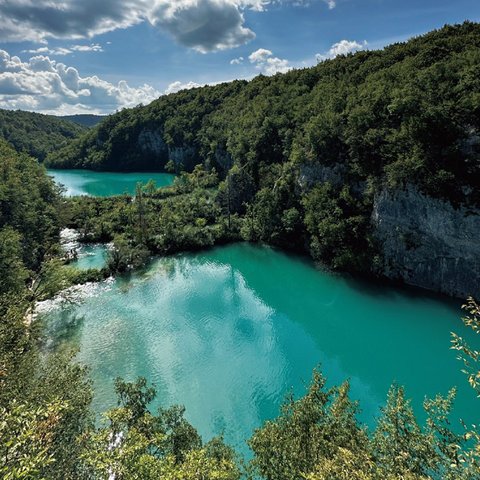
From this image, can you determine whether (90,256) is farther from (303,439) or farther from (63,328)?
(303,439)

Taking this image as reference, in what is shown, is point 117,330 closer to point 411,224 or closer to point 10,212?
point 10,212

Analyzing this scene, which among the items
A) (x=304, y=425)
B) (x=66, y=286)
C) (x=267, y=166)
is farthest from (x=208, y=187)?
(x=304, y=425)

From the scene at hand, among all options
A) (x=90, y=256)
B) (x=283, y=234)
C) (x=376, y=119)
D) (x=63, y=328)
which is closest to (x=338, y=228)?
(x=283, y=234)

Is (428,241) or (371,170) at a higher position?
(371,170)

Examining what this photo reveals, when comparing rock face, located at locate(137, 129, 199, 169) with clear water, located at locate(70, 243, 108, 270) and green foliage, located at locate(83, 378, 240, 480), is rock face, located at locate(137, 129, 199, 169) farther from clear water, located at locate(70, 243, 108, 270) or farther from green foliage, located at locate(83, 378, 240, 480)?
green foliage, located at locate(83, 378, 240, 480)

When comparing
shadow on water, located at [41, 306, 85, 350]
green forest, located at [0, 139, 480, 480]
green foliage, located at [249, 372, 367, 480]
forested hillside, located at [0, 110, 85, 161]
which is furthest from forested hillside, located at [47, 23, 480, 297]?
forested hillside, located at [0, 110, 85, 161]

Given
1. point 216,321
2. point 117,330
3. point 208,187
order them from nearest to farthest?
1. point 117,330
2. point 216,321
3. point 208,187
